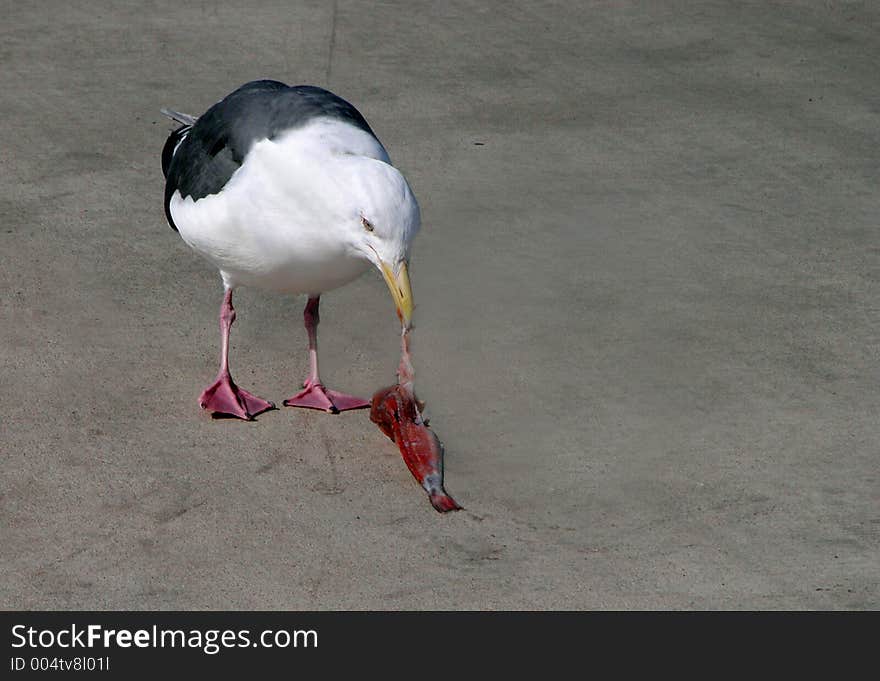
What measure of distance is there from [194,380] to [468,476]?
4.28ft

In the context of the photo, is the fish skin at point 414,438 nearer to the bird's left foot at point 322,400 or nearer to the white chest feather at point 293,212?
the bird's left foot at point 322,400

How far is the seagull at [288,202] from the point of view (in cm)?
466

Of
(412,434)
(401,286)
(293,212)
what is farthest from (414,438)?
(293,212)

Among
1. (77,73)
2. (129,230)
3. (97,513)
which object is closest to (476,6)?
(77,73)

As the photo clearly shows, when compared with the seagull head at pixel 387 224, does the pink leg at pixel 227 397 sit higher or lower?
lower

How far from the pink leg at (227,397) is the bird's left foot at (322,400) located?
4.3 inches

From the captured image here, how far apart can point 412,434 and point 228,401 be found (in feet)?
2.63

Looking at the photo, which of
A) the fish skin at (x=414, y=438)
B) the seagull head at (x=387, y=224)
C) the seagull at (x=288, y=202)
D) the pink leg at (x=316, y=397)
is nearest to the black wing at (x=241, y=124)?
the seagull at (x=288, y=202)

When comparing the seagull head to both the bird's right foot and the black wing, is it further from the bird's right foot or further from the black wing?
the bird's right foot

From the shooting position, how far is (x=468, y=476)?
206 inches

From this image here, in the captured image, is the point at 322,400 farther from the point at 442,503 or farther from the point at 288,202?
the point at 288,202

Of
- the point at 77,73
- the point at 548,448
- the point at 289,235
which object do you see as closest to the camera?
the point at 289,235


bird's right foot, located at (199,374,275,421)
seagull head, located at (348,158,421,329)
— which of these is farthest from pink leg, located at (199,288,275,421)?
seagull head, located at (348,158,421,329)

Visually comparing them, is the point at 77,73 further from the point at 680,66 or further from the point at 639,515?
the point at 639,515
